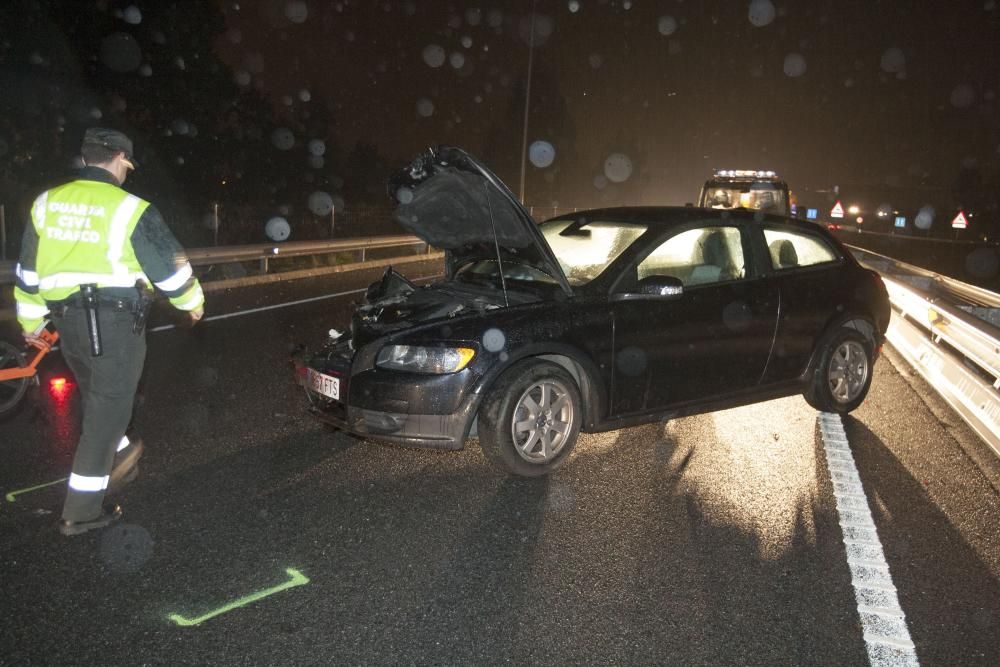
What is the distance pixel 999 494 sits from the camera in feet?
16.4

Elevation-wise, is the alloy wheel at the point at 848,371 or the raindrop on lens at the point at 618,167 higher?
the raindrop on lens at the point at 618,167

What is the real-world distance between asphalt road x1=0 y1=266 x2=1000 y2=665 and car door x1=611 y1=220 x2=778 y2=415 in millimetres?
453

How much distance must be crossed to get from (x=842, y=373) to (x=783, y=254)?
3.60ft

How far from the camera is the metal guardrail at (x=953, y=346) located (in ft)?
20.5

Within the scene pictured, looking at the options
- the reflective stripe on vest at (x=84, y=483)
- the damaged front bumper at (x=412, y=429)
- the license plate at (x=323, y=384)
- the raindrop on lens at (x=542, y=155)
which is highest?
the raindrop on lens at (x=542, y=155)

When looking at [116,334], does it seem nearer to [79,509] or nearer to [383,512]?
[79,509]

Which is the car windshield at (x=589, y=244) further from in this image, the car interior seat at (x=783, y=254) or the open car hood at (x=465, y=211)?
the car interior seat at (x=783, y=254)

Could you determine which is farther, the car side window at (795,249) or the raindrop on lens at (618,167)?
the raindrop on lens at (618,167)

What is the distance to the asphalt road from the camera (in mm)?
3162

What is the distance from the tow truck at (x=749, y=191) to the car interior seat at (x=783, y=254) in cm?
1251

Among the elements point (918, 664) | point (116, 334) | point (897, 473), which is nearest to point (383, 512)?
point (116, 334)

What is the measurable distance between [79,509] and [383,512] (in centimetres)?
144

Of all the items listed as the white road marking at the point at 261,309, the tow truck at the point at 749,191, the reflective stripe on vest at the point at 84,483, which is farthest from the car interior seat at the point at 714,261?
the tow truck at the point at 749,191

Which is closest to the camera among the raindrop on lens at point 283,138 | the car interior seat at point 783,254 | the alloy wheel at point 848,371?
the car interior seat at point 783,254
